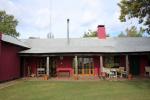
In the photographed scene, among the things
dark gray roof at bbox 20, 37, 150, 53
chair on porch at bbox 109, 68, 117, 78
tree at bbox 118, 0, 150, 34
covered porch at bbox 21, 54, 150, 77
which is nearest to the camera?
tree at bbox 118, 0, 150, 34

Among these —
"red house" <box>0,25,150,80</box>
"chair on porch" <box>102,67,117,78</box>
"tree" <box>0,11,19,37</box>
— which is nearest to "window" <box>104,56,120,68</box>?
"red house" <box>0,25,150,80</box>

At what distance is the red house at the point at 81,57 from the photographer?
67.4ft

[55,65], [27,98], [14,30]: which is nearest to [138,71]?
[55,65]

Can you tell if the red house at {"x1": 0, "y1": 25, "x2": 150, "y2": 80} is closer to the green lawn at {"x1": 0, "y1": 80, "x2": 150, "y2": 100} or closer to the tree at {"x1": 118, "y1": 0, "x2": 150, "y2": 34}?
the tree at {"x1": 118, "y1": 0, "x2": 150, "y2": 34}

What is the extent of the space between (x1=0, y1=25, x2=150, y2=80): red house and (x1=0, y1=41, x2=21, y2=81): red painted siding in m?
0.27

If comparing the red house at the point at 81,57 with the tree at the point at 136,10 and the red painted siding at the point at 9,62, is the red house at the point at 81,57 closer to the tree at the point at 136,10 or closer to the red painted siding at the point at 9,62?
the red painted siding at the point at 9,62

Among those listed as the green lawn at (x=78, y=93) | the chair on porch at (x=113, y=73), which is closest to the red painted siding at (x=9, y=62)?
the green lawn at (x=78, y=93)

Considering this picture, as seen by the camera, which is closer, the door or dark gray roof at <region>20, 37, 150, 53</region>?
dark gray roof at <region>20, 37, 150, 53</region>

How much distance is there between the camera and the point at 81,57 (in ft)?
73.3

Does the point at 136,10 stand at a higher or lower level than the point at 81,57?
higher

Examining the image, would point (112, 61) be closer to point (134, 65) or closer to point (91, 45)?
point (134, 65)

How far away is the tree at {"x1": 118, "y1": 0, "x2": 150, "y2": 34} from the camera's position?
15.7 metres

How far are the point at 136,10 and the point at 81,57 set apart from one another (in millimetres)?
7978

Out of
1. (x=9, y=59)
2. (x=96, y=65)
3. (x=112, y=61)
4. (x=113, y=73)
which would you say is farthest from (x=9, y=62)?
(x=112, y=61)
